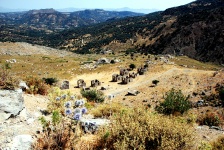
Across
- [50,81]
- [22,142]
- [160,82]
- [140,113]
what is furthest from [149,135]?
[160,82]

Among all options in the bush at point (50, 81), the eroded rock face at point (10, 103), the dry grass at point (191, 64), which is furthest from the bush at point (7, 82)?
the dry grass at point (191, 64)

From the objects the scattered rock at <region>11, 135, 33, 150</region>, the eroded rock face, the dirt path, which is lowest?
the dirt path

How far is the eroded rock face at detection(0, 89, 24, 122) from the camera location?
22.3ft

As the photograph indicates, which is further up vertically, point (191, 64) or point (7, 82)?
point (7, 82)

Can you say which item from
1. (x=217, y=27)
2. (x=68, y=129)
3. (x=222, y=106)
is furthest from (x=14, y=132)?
(x=217, y=27)

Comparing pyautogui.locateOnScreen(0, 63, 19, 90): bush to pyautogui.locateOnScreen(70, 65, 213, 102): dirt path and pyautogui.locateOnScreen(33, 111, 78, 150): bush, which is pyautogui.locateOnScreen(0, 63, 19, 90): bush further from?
pyautogui.locateOnScreen(70, 65, 213, 102): dirt path

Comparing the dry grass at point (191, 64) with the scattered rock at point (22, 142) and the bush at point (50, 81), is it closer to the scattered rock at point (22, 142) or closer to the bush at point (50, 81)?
the bush at point (50, 81)

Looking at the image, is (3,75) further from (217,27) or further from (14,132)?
(217,27)

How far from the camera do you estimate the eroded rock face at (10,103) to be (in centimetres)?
680

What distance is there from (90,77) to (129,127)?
3705 centimetres

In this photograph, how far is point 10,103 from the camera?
698 cm

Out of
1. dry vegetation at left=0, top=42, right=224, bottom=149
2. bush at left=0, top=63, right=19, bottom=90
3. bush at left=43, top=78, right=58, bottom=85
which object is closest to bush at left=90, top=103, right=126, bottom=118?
dry vegetation at left=0, top=42, right=224, bottom=149

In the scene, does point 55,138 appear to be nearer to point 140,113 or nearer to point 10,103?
point 10,103

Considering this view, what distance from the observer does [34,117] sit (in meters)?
7.64
